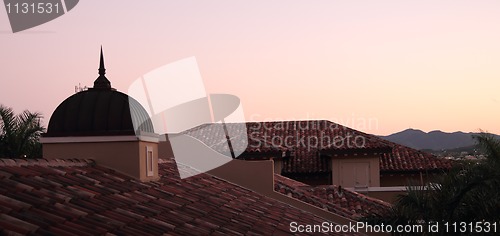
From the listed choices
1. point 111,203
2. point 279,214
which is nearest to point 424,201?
point 279,214

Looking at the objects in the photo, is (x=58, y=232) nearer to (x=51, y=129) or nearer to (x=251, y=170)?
(x=51, y=129)

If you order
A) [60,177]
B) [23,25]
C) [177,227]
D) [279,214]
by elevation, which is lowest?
[279,214]

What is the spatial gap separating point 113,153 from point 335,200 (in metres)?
11.1

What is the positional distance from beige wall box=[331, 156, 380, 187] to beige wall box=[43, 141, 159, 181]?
25065 millimetres

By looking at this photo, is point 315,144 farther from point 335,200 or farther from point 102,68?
point 102,68

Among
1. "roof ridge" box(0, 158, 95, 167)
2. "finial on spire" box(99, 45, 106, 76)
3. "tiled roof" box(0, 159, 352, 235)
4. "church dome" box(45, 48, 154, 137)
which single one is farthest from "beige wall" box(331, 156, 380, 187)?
"roof ridge" box(0, 158, 95, 167)

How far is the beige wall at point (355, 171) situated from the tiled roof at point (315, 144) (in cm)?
44

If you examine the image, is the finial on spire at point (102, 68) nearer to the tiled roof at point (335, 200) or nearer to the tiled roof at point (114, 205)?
the tiled roof at point (114, 205)

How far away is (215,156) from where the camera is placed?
1894 cm

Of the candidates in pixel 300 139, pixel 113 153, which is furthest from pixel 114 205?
pixel 300 139

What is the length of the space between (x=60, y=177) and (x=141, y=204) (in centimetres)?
111

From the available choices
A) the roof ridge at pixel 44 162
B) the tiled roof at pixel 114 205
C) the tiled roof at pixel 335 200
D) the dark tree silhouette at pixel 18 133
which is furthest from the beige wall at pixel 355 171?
the roof ridge at pixel 44 162

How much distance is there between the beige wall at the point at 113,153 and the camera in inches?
477

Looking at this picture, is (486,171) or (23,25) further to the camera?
(486,171)
